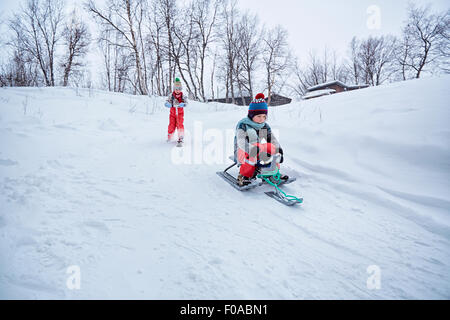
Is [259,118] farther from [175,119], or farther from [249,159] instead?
[175,119]

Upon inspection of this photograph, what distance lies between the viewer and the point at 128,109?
816cm

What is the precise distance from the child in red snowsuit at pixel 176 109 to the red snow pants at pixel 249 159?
2889 millimetres

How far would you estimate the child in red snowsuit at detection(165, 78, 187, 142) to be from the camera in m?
5.29

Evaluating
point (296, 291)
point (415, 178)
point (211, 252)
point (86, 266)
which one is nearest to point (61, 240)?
point (86, 266)

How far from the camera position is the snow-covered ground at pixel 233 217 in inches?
51.9

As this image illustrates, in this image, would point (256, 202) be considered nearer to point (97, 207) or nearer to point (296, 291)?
point (296, 291)

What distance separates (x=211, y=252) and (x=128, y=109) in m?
8.24

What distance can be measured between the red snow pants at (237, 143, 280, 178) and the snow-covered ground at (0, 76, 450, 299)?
1.03 ft

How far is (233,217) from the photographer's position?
83.0 inches

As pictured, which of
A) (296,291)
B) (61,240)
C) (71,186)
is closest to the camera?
(296,291)

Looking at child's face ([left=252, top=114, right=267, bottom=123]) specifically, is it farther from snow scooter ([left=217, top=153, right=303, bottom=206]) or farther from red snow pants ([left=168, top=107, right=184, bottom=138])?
red snow pants ([left=168, top=107, right=184, bottom=138])

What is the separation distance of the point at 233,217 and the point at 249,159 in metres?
0.97

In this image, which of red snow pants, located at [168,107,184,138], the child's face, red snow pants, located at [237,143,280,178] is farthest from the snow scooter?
red snow pants, located at [168,107,184,138]

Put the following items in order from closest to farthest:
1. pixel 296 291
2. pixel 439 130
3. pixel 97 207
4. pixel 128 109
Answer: pixel 296 291 → pixel 97 207 → pixel 439 130 → pixel 128 109
